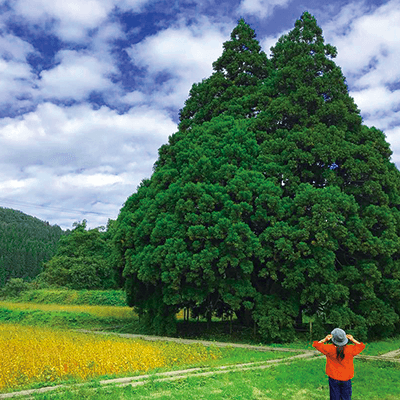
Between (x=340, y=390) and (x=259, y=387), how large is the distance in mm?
2284

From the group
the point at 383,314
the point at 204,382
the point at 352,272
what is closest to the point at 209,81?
the point at 352,272

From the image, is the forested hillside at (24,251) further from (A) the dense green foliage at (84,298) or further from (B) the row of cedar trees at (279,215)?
(B) the row of cedar trees at (279,215)

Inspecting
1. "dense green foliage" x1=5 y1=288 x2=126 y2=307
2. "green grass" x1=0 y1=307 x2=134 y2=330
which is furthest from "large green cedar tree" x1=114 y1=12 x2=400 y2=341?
"dense green foliage" x1=5 y1=288 x2=126 y2=307

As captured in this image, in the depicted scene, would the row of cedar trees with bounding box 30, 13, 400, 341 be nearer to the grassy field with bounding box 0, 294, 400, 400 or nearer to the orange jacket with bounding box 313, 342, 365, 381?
the grassy field with bounding box 0, 294, 400, 400

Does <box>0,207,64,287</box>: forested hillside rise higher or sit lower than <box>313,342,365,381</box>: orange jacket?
higher

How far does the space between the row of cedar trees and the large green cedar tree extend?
0.05 meters

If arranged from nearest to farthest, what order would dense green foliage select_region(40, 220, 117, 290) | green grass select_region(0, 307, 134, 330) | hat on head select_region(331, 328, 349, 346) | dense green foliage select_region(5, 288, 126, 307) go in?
hat on head select_region(331, 328, 349, 346) < green grass select_region(0, 307, 134, 330) < dense green foliage select_region(5, 288, 126, 307) < dense green foliage select_region(40, 220, 117, 290)

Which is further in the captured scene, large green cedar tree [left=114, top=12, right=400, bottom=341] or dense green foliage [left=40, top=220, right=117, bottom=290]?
dense green foliage [left=40, top=220, right=117, bottom=290]

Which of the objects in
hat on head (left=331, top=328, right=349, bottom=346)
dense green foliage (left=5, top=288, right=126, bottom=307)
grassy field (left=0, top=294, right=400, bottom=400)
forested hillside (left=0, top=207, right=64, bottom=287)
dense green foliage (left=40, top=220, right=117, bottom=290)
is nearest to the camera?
hat on head (left=331, top=328, right=349, bottom=346)

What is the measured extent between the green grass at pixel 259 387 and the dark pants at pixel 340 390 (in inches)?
67.3

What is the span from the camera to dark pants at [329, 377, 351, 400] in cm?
450

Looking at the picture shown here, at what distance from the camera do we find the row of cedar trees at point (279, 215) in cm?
1272

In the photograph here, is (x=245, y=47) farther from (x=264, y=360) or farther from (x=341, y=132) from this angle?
(x=264, y=360)

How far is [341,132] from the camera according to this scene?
14.8 metres
